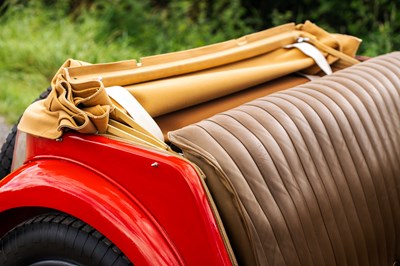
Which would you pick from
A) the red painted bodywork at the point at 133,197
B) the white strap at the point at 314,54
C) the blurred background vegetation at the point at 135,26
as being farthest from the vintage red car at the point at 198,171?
the blurred background vegetation at the point at 135,26

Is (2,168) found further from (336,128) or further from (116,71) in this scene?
(336,128)

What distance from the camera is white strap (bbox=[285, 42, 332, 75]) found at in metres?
2.85

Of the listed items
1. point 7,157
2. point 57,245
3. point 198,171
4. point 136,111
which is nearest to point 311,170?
point 198,171

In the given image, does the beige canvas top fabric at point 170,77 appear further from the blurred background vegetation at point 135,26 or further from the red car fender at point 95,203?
the blurred background vegetation at point 135,26

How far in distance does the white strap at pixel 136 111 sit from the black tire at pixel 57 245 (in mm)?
355

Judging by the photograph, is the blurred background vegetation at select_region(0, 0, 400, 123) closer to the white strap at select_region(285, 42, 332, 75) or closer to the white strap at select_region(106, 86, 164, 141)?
the white strap at select_region(285, 42, 332, 75)

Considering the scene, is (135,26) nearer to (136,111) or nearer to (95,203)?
(136,111)

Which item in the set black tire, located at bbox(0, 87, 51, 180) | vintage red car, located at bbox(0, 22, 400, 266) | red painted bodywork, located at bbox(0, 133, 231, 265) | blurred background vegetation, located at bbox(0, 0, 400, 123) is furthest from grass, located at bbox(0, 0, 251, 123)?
red painted bodywork, located at bbox(0, 133, 231, 265)

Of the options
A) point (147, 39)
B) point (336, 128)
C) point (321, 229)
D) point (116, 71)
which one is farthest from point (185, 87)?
point (147, 39)

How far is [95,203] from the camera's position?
6.04ft

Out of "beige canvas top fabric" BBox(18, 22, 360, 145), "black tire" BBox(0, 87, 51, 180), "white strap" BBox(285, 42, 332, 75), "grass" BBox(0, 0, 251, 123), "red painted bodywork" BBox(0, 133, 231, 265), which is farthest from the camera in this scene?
"grass" BBox(0, 0, 251, 123)

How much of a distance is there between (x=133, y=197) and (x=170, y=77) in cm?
69

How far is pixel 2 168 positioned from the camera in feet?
8.30

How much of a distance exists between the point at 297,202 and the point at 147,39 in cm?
566
